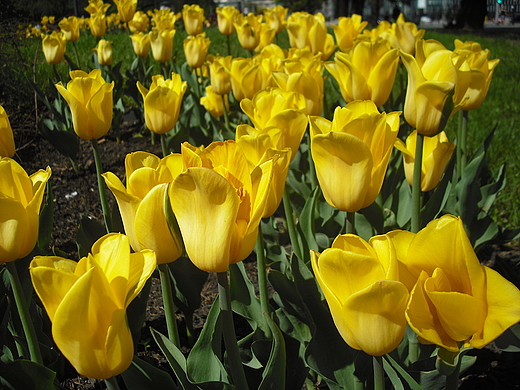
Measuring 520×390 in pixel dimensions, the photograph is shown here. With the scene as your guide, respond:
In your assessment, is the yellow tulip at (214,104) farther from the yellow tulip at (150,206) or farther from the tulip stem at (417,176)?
the yellow tulip at (150,206)

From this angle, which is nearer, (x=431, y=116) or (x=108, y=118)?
(x=431, y=116)

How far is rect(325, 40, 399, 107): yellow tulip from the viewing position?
190 centimetres

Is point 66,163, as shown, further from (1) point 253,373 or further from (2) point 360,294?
(2) point 360,294

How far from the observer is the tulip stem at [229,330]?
3.20ft

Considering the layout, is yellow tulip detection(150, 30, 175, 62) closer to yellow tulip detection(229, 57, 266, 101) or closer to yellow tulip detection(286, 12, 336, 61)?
yellow tulip detection(286, 12, 336, 61)

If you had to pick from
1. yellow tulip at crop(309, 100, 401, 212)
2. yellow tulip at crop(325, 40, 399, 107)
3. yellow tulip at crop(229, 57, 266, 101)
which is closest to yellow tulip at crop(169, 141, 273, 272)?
yellow tulip at crop(309, 100, 401, 212)

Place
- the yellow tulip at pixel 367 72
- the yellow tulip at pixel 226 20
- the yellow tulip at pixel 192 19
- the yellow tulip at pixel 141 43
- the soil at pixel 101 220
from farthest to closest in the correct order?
1. the yellow tulip at pixel 192 19
2. the yellow tulip at pixel 226 20
3. the yellow tulip at pixel 141 43
4. the yellow tulip at pixel 367 72
5. the soil at pixel 101 220

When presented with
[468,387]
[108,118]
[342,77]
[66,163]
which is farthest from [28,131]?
[468,387]

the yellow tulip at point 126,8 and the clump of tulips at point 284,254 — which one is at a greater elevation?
the yellow tulip at point 126,8

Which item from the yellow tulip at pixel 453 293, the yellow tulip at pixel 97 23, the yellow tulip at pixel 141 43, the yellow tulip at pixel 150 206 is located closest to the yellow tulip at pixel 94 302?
the yellow tulip at pixel 150 206

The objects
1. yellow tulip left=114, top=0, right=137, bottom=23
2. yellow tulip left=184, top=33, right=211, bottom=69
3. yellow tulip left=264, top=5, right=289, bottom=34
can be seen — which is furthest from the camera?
yellow tulip left=114, top=0, right=137, bottom=23

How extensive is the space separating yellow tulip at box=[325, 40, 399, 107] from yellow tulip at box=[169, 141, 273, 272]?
1.08 metres

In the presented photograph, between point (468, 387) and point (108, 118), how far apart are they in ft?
4.89

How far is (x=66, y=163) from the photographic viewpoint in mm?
3777
